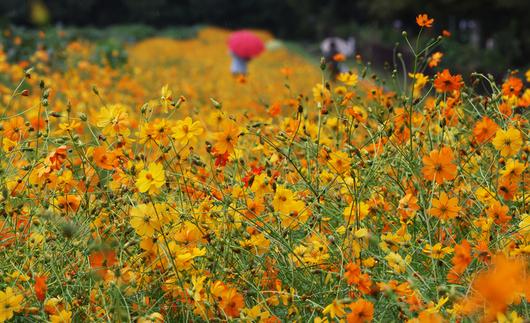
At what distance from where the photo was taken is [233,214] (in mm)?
2135

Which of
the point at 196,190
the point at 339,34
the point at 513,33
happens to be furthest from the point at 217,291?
the point at 339,34

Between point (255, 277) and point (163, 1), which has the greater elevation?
point (255, 277)

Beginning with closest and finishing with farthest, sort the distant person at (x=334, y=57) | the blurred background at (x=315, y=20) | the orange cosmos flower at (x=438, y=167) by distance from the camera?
1. the orange cosmos flower at (x=438, y=167)
2. the distant person at (x=334, y=57)
3. the blurred background at (x=315, y=20)

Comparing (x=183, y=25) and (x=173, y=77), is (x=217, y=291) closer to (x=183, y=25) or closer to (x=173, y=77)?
(x=173, y=77)

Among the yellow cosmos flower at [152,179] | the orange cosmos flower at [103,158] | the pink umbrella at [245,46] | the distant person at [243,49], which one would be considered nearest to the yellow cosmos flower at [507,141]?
the yellow cosmos flower at [152,179]

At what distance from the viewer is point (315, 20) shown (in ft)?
125

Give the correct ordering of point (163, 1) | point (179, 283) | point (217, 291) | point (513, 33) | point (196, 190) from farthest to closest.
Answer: point (163, 1)
point (513, 33)
point (196, 190)
point (179, 283)
point (217, 291)

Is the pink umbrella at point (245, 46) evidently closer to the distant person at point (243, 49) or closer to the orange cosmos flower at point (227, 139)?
the distant person at point (243, 49)

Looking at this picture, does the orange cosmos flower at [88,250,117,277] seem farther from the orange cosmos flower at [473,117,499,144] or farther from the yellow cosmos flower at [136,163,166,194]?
the orange cosmos flower at [473,117,499,144]

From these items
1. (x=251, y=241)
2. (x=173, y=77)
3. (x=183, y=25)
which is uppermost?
(x=251, y=241)

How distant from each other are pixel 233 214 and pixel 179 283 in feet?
0.91

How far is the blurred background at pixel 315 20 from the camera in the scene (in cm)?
1764

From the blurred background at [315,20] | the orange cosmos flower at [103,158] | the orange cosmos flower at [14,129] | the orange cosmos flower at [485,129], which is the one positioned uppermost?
the orange cosmos flower at [485,129]

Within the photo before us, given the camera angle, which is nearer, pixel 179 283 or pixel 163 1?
pixel 179 283
